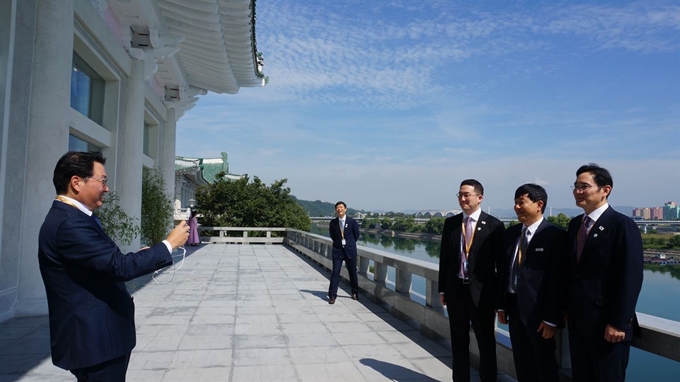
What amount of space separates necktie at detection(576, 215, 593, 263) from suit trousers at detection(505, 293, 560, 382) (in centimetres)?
57

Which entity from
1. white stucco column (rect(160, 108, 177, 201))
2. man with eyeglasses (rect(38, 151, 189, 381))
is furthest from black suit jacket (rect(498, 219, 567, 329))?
white stucco column (rect(160, 108, 177, 201))

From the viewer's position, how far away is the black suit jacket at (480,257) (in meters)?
3.62

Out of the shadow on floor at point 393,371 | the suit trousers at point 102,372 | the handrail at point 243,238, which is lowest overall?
the shadow on floor at point 393,371

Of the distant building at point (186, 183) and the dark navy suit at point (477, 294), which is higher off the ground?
the distant building at point (186, 183)

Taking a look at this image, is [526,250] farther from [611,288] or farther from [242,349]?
[242,349]

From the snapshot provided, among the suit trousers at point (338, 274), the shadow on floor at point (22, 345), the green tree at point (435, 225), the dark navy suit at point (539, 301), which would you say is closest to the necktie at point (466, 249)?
the dark navy suit at point (539, 301)

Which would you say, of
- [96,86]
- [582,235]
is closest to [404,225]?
[96,86]

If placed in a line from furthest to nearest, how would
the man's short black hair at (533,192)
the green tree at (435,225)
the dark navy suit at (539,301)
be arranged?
the green tree at (435,225), the man's short black hair at (533,192), the dark navy suit at (539,301)

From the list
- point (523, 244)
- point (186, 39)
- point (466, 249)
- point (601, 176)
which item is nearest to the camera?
point (601, 176)

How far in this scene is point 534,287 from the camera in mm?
2984

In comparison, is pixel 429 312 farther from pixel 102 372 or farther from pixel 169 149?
pixel 169 149

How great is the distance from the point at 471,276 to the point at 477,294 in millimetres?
141

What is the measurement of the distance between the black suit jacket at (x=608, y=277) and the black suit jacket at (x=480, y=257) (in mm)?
887

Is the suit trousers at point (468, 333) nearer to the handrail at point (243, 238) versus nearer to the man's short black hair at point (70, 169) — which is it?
the man's short black hair at point (70, 169)
